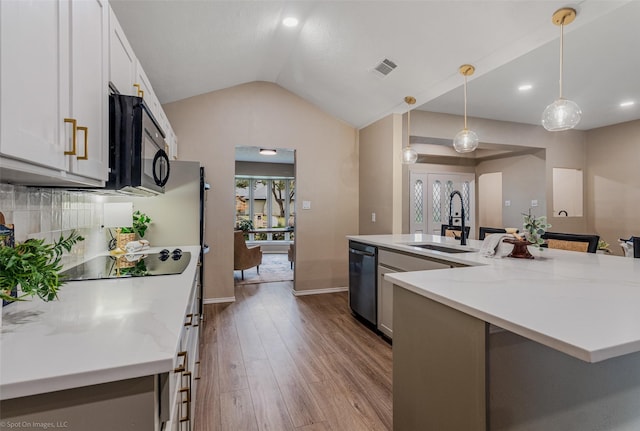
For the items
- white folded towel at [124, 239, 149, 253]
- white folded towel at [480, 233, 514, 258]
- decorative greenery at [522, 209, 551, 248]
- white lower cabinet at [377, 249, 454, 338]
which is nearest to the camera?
decorative greenery at [522, 209, 551, 248]

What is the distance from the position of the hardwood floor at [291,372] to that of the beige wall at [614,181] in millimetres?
5016

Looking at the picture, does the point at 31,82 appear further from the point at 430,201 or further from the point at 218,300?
the point at 430,201

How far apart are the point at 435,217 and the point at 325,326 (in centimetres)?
381

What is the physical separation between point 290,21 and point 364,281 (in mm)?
2629

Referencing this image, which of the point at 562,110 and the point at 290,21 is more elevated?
the point at 290,21

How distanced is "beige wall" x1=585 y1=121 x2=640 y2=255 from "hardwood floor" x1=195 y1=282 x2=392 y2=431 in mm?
5016

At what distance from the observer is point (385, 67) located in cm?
312

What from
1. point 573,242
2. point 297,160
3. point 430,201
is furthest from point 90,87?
point 430,201

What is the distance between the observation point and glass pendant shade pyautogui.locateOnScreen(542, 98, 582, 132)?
192 cm

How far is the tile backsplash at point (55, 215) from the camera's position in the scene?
120cm

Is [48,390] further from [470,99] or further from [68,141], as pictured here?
[470,99]

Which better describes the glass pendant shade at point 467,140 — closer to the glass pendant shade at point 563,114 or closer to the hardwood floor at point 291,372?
the glass pendant shade at point 563,114

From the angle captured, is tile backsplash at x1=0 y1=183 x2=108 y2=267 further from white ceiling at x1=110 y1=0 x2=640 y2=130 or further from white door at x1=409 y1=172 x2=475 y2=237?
white door at x1=409 y1=172 x2=475 y2=237

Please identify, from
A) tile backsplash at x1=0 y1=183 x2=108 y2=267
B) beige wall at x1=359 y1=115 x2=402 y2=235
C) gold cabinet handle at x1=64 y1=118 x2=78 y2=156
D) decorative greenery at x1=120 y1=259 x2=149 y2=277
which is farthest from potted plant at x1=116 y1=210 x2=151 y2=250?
beige wall at x1=359 y1=115 x2=402 y2=235
